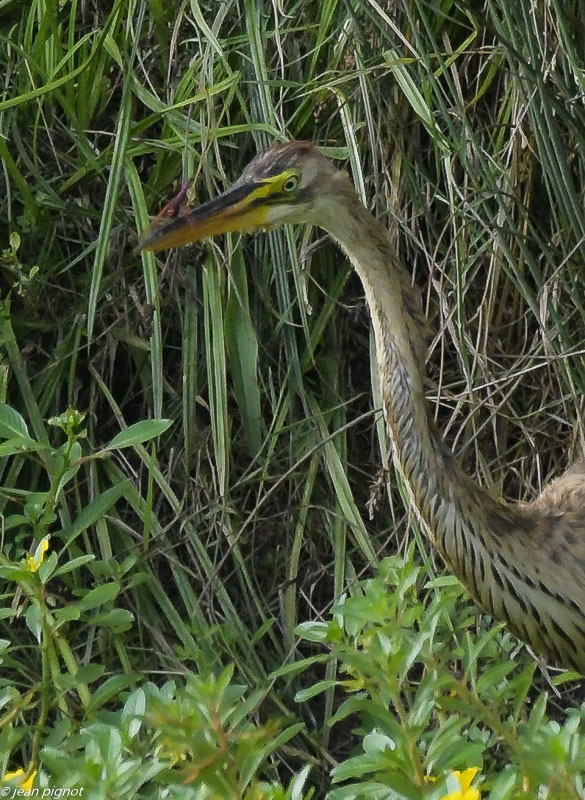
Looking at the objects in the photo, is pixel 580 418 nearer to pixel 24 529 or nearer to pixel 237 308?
pixel 237 308

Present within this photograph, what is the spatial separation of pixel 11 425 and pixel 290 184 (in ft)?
1.67

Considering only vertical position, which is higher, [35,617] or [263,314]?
[263,314]

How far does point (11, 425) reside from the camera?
1550 mm

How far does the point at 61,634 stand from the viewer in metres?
1.56

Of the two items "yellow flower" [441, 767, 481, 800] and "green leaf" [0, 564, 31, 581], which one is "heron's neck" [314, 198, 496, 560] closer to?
"green leaf" [0, 564, 31, 581]

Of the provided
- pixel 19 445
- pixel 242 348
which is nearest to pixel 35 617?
pixel 19 445

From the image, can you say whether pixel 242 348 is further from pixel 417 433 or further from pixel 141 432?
pixel 417 433

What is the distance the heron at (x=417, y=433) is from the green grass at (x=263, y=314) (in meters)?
0.21

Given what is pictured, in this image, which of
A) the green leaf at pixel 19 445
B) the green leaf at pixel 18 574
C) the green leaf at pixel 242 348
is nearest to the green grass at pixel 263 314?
the green leaf at pixel 242 348

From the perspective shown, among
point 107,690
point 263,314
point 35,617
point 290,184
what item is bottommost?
point 107,690

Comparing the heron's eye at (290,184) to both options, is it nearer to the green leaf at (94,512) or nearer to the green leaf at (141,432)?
the green leaf at (141,432)

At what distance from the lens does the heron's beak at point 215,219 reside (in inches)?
53.2

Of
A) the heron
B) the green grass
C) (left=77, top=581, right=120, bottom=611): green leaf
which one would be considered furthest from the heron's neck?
(left=77, top=581, right=120, bottom=611): green leaf

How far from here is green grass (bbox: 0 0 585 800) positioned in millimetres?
1771
